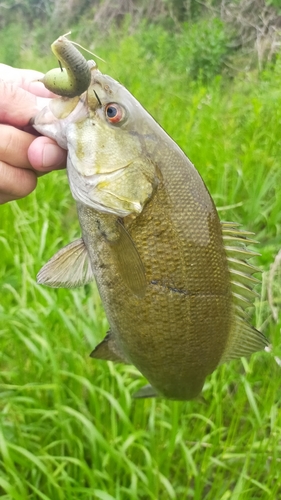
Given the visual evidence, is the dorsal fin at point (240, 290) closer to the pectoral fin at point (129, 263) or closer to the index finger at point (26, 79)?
the pectoral fin at point (129, 263)

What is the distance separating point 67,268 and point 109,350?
0.30 meters

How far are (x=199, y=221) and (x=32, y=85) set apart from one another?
65 cm

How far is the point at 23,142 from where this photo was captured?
1.17 meters

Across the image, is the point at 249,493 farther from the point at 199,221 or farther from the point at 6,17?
the point at 6,17

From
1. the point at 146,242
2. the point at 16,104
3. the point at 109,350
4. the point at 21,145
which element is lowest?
the point at 109,350

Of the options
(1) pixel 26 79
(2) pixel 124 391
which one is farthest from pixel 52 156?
(2) pixel 124 391

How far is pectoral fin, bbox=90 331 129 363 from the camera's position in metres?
1.29

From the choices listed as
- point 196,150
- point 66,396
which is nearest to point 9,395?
point 66,396

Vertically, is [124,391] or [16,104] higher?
[16,104]

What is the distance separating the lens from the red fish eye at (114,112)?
103cm

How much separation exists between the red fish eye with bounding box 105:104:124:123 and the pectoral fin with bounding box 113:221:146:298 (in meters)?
0.24

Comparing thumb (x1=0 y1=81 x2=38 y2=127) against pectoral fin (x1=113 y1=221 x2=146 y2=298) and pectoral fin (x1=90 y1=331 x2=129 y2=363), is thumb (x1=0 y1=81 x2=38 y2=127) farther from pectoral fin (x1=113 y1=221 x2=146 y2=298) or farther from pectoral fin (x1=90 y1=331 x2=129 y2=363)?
pectoral fin (x1=90 y1=331 x2=129 y2=363)

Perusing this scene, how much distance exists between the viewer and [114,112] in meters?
1.04

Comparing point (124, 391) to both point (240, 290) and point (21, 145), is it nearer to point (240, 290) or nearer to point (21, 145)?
point (240, 290)
